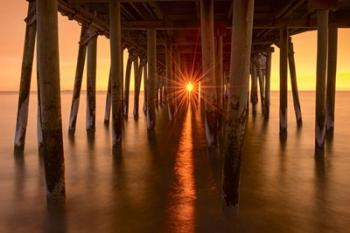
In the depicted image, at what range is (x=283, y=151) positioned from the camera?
394 inches

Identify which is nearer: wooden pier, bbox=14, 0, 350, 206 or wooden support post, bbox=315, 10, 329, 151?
wooden pier, bbox=14, 0, 350, 206

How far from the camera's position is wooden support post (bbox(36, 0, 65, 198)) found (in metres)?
5.15

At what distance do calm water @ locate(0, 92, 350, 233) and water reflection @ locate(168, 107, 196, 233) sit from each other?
1 centimetres

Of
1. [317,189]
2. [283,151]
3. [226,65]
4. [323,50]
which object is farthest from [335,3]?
[226,65]

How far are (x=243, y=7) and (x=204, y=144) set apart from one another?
259 inches

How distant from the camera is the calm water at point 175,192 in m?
4.67

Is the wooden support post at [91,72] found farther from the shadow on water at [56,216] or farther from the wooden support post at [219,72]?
the shadow on water at [56,216]

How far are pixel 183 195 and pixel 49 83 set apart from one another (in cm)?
237

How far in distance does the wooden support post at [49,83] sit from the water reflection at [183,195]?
1.61 meters

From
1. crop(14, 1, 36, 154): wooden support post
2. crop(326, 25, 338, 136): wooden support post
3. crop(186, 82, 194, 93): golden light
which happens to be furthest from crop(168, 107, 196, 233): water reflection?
crop(186, 82, 194, 93): golden light

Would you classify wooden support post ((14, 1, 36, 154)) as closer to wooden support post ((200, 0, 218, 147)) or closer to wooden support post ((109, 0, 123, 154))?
wooden support post ((109, 0, 123, 154))

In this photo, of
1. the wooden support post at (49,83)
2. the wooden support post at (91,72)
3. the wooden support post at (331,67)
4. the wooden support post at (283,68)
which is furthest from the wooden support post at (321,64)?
the wooden support post at (91,72)

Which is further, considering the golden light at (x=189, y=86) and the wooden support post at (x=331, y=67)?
the golden light at (x=189, y=86)

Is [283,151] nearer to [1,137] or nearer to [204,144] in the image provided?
[204,144]
